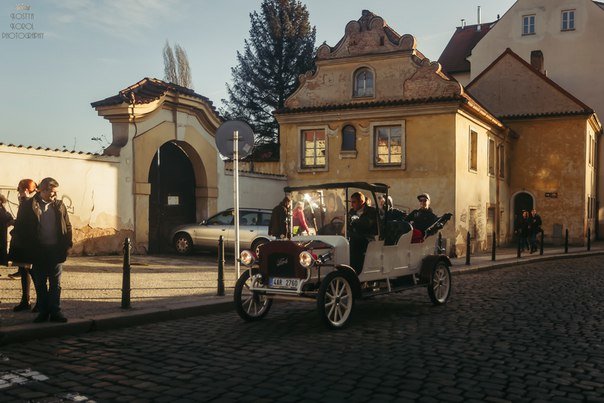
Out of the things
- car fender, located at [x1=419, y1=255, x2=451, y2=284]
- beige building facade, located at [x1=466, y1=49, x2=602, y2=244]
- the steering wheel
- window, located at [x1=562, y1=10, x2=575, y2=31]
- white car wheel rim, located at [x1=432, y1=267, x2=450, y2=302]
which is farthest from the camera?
window, located at [x1=562, y1=10, x2=575, y2=31]

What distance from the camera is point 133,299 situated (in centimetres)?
980

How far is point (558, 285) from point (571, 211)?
18.7m

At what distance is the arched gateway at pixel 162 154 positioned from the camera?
1686 cm

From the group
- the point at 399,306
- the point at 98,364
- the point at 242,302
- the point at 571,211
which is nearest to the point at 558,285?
the point at 399,306

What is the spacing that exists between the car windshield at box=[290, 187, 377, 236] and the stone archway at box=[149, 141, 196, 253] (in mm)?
10011

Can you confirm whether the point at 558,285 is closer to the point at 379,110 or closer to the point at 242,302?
the point at 242,302

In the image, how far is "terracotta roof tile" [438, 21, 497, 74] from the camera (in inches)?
1822

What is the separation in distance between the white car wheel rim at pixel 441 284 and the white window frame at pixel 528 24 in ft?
103

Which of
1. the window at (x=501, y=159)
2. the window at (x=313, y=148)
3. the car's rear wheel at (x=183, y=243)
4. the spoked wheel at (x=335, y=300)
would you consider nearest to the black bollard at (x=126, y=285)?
the spoked wheel at (x=335, y=300)

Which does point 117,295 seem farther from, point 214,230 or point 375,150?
point 375,150

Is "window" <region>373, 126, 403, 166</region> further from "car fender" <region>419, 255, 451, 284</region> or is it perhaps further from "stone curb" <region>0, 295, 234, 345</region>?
"stone curb" <region>0, 295, 234, 345</region>

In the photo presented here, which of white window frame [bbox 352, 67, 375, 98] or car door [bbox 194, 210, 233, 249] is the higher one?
white window frame [bbox 352, 67, 375, 98]

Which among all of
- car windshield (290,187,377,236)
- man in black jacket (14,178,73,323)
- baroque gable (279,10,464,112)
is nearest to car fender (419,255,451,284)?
car windshield (290,187,377,236)

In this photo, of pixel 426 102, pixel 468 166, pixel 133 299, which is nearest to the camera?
pixel 133 299
